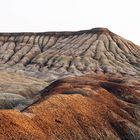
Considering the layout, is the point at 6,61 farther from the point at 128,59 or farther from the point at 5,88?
the point at 5,88

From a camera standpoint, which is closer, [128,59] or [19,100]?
[19,100]

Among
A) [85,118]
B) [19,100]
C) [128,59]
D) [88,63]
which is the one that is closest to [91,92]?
[85,118]

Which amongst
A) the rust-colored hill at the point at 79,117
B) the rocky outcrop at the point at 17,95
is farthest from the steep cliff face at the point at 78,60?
the rust-colored hill at the point at 79,117

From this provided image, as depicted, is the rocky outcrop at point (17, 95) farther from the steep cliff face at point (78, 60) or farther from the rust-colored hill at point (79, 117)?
the steep cliff face at point (78, 60)

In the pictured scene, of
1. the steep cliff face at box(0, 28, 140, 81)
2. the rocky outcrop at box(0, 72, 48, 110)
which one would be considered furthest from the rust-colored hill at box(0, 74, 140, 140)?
the steep cliff face at box(0, 28, 140, 81)

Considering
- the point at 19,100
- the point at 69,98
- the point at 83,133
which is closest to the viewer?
the point at 83,133

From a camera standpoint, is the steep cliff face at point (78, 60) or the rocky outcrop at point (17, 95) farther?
the steep cliff face at point (78, 60)

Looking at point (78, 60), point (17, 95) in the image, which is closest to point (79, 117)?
point (17, 95)

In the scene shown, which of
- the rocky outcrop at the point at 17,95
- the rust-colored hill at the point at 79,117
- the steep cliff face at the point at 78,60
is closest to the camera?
the rust-colored hill at the point at 79,117

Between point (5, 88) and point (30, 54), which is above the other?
point (5, 88)
